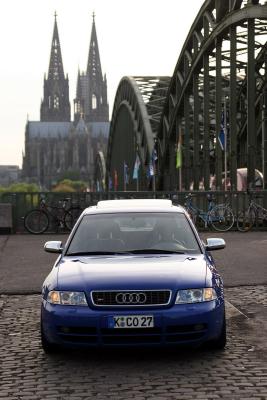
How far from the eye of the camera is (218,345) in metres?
5.92

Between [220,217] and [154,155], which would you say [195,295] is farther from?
[154,155]

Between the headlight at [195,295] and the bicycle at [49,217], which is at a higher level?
the headlight at [195,295]

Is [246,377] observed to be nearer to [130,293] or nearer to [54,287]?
[130,293]

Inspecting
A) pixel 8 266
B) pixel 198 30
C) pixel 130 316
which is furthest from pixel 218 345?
pixel 198 30

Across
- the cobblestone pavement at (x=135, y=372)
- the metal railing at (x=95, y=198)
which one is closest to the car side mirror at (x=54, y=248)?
the cobblestone pavement at (x=135, y=372)

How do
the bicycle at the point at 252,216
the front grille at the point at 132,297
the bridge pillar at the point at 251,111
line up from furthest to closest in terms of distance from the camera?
the bridge pillar at the point at 251,111, the bicycle at the point at 252,216, the front grille at the point at 132,297

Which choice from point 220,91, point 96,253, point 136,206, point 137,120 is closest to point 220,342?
point 96,253

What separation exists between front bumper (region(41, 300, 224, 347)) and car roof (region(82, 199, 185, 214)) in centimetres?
195

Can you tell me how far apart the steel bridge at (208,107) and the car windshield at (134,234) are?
57.2 ft

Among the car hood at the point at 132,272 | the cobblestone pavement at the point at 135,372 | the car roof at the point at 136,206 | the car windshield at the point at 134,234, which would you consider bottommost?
the cobblestone pavement at the point at 135,372

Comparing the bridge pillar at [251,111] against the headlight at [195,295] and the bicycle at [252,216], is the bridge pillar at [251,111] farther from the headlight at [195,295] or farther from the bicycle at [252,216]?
the headlight at [195,295]

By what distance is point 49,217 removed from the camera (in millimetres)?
21031

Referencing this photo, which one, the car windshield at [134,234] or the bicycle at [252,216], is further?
the bicycle at [252,216]

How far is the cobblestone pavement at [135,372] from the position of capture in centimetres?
475
